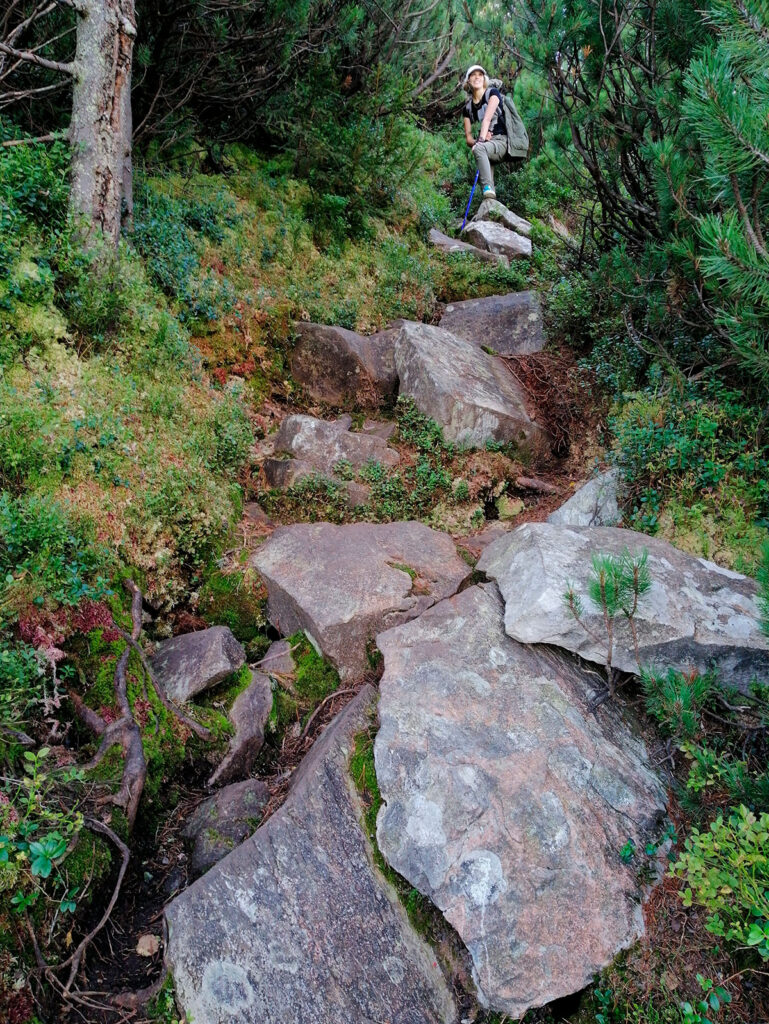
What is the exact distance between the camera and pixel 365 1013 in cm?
286

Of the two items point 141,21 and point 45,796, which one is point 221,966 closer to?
point 45,796

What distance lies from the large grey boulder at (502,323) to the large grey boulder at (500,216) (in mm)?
4603

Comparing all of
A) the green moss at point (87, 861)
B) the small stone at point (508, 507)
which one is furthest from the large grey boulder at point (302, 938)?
the small stone at point (508, 507)

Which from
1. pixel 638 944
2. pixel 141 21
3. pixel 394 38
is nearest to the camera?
pixel 638 944

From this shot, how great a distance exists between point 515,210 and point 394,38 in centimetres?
510

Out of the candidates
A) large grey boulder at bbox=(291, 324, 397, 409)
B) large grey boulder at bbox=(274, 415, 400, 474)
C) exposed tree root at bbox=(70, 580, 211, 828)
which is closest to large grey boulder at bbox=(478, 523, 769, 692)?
exposed tree root at bbox=(70, 580, 211, 828)

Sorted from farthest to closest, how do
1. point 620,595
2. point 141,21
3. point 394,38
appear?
point 394,38, point 141,21, point 620,595

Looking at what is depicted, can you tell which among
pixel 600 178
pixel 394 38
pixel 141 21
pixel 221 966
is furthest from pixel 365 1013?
pixel 394 38

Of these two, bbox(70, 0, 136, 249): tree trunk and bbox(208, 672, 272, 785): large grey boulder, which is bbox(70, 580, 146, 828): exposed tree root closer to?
bbox(208, 672, 272, 785): large grey boulder

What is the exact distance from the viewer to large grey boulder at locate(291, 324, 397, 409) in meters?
7.26

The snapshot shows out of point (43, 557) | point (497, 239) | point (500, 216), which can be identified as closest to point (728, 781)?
point (43, 557)

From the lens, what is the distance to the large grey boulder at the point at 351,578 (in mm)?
4391

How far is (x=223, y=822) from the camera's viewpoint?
3572mm

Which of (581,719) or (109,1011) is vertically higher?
(581,719)
